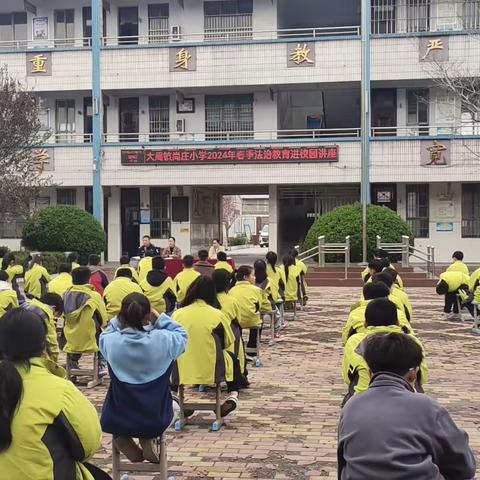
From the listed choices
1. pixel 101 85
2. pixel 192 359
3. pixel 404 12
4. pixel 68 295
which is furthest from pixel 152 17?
pixel 192 359

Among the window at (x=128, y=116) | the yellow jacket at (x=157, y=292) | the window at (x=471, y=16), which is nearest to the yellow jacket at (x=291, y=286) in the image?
the yellow jacket at (x=157, y=292)

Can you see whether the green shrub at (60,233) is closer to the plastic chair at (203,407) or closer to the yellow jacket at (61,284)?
the yellow jacket at (61,284)

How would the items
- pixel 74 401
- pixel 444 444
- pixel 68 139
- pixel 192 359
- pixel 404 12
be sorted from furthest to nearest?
pixel 68 139, pixel 404 12, pixel 192 359, pixel 74 401, pixel 444 444

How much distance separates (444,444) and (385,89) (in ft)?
88.8

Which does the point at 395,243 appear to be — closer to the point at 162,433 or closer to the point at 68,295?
the point at 68,295

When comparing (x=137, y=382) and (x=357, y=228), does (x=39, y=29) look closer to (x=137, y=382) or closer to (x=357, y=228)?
(x=357, y=228)

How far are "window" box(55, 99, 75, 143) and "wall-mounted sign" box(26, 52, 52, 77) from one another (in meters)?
1.68

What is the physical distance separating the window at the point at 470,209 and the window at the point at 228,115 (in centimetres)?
933

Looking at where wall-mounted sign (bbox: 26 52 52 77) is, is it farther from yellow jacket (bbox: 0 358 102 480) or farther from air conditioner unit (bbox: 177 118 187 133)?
yellow jacket (bbox: 0 358 102 480)

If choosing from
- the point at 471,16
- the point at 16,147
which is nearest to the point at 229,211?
the point at 471,16

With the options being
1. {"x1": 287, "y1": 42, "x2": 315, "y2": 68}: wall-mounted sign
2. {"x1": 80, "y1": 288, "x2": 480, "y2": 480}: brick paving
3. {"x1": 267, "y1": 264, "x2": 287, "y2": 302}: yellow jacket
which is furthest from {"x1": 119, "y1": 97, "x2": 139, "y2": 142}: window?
{"x1": 80, "y1": 288, "x2": 480, "y2": 480}: brick paving

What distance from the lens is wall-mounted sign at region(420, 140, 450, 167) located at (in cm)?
2608

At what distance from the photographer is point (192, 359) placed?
6.07m

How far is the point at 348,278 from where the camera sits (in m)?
20.8
